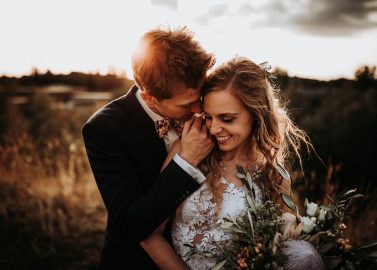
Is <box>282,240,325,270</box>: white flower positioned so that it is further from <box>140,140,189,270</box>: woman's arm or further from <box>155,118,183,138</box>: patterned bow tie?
<box>155,118,183,138</box>: patterned bow tie

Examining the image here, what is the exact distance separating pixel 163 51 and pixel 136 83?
0.33 metres

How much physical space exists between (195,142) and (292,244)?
90 cm

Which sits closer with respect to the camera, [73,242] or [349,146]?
[73,242]

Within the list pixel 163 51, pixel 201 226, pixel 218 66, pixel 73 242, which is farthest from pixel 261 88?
pixel 73 242

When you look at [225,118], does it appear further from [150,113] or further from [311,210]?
[311,210]

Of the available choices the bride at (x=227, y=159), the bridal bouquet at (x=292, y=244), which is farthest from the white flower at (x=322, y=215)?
the bride at (x=227, y=159)

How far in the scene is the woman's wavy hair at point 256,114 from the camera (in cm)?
244

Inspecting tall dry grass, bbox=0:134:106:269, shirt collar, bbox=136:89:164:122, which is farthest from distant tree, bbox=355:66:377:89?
shirt collar, bbox=136:89:164:122

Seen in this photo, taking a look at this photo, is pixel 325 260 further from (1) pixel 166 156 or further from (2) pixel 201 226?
(1) pixel 166 156

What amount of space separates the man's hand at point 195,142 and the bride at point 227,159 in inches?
2.9

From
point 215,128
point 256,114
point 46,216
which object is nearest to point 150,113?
point 215,128

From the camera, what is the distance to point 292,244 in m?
1.62

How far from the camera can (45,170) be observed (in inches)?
248

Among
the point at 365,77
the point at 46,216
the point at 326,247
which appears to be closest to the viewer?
the point at 326,247
